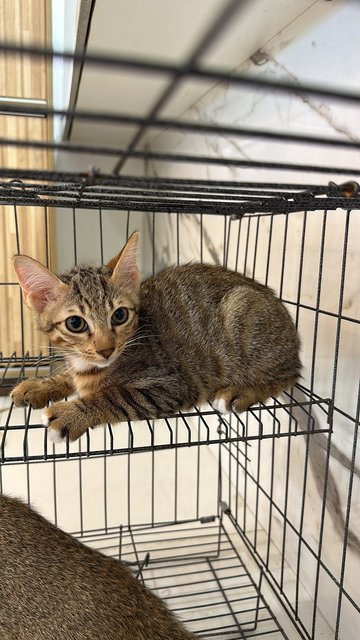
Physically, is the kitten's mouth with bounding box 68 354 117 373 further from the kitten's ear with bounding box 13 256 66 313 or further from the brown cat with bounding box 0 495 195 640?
the brown cat with bounding box 0 495 195 640

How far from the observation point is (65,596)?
0.67 meters

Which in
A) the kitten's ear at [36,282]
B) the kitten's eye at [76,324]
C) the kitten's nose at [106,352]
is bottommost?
the kitten's nose at [106,352]

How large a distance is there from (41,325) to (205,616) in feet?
2.35

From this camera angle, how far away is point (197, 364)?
39.6 inches

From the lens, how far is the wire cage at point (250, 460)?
805mm

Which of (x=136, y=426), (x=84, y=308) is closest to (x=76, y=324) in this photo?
(x=84, y=308)

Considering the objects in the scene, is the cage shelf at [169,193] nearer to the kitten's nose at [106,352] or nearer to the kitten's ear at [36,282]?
the kitten's ear at [36,282]

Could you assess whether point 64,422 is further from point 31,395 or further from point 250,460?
point 250,460

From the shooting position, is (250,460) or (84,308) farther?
(250,460)

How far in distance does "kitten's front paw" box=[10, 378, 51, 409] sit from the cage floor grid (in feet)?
1.62

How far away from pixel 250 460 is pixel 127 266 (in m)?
0.68

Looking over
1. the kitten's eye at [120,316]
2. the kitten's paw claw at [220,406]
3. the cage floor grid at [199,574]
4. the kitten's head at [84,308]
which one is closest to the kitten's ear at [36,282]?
the kitten's head at [84,308]

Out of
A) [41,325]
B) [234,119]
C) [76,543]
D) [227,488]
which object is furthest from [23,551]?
[234,119]

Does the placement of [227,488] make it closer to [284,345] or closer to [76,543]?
[284,345]
